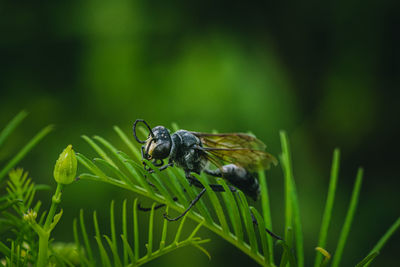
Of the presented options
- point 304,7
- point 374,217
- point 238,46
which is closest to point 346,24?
point 304,7

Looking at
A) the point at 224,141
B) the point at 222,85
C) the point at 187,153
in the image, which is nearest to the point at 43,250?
the point at 187,153

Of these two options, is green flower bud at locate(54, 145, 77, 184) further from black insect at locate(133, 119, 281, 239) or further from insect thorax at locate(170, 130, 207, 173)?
insect thorax at locate(170, 130, 207, 173)

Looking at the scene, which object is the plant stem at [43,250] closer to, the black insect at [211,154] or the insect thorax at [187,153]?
the black insect at [211,154]

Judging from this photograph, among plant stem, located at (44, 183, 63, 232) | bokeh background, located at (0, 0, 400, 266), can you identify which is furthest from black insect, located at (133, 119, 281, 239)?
bokeh background, located at (0, 0, 400, 266)

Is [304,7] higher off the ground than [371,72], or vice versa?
[304,7]

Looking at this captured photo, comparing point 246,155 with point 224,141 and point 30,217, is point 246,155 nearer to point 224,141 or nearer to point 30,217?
point 224,141

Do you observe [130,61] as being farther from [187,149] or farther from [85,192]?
[187,149]
